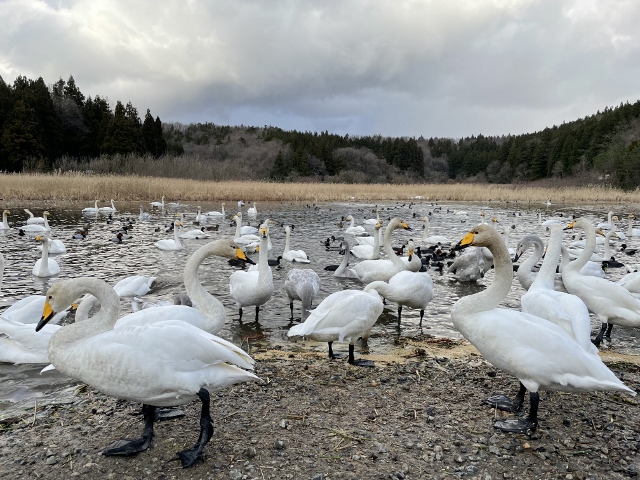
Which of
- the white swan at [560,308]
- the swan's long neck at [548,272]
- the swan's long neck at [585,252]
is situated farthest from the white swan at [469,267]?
the white swan at [560,308]

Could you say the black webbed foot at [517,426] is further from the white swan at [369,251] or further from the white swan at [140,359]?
the white swan at [369,251]

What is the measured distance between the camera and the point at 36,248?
1405 centimetres

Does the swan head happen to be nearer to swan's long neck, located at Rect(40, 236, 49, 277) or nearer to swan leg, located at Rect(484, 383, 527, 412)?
swan leg, located at Rect(484, 383, 527, 412)

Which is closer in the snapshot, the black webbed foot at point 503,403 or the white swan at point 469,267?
the black webbed foot at point 503,403

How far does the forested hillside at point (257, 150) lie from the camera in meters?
44.2

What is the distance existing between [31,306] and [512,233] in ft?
62.3

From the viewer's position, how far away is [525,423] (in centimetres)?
376

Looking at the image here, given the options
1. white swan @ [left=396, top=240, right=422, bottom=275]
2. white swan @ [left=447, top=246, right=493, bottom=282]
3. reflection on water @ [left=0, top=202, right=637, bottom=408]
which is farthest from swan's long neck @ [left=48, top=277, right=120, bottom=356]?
white swan @ [left=447, top=246, right=493, bottom=282]

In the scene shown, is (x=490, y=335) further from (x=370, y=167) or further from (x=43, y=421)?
(x=370, y=167)

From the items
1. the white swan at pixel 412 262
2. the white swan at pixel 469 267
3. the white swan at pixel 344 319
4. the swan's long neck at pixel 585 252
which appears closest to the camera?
the white swan at pixel 344 319

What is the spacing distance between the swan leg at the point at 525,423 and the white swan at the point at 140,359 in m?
2.07

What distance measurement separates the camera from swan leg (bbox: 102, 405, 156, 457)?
333cm

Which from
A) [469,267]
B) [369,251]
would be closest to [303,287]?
[469,267]

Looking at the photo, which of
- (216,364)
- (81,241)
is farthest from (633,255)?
(81,241)
